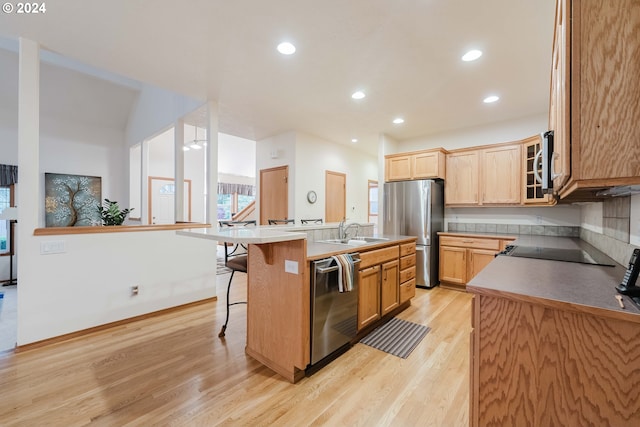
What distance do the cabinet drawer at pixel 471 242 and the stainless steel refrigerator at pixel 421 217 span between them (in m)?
0.17

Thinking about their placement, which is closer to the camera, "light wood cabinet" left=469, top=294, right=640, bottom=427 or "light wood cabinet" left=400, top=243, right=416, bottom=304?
"light wood cabinet" left=469, top=294, right=640, bottom=427

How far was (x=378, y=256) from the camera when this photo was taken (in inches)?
107

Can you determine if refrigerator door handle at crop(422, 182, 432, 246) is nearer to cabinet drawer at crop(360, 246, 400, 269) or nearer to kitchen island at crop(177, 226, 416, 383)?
cabinet drawer at crop(360, 246, 400, 269)

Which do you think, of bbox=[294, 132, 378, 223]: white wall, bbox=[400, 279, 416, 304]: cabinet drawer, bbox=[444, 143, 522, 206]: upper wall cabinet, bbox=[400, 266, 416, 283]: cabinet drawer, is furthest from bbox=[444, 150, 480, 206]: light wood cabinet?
bbox=[294, 132, 378, 223]: white wall

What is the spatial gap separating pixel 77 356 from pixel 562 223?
5.83 meters

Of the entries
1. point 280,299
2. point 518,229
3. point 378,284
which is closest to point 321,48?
point 280,299

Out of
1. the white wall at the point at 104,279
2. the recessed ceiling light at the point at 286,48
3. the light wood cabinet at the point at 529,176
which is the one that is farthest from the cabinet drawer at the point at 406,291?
the recessed ceiling light at the point at 286,48

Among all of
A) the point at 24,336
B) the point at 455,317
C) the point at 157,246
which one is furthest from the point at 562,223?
the point at 24,336

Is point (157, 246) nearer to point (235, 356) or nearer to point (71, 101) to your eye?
point (235, 356)

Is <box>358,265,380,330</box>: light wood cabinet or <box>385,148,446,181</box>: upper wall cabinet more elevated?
<box>385,148,446,181</box>: upper wall cabinet

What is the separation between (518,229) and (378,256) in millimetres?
2886

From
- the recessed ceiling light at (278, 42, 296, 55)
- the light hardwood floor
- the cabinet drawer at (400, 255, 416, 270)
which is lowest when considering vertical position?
the light hardwood floor

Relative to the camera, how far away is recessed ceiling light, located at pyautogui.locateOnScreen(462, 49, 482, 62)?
2.45 metres

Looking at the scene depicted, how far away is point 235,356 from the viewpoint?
2.21m
